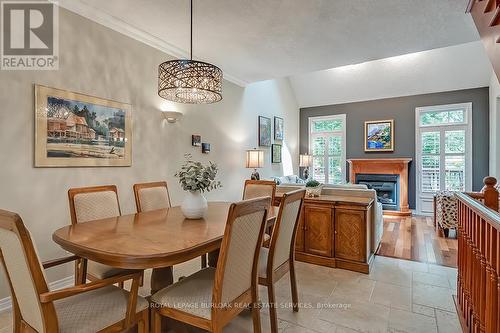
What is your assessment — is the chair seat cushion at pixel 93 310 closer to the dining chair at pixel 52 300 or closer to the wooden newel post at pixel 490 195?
the dining chair at pixel 52 300

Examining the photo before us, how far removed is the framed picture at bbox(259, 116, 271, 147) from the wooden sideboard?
2.55 meters

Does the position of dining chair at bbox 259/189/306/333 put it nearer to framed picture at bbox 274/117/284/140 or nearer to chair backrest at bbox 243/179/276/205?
chair backrest at bbox 243/179/276/205

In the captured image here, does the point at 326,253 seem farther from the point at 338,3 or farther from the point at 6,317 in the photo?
the point at 6,317

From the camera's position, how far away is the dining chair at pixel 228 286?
1392 mm

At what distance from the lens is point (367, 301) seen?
2414 millimetres

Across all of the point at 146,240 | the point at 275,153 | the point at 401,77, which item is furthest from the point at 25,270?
the point at 401,77

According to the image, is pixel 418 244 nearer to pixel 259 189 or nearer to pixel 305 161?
pixel 259 189

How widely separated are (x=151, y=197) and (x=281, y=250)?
1403mm

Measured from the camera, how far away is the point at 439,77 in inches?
239

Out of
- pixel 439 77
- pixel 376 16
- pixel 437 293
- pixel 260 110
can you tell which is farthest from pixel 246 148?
pixel 439 77

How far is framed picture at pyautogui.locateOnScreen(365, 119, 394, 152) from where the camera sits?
6805mm

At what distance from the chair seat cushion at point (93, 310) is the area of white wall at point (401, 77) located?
659 cm

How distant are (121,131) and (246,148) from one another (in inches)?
102

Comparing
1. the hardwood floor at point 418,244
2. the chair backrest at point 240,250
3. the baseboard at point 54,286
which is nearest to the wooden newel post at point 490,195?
the hardwood floor at point 418,244
